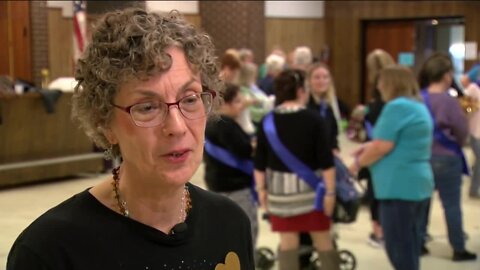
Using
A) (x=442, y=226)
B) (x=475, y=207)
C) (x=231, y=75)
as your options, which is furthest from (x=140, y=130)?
(x=475, y=207)

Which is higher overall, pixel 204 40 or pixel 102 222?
pixel 204 40

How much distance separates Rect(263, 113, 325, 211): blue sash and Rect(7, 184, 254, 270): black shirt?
8.57 ft

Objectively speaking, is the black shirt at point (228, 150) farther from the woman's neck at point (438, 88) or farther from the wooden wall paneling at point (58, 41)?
the wooden wall paneling at point (58, 41)

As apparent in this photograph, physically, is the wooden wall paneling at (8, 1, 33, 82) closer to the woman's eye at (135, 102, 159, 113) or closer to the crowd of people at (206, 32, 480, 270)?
the crowd of people at (206, 32, 480, 270)

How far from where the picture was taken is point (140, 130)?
1366 millimetres

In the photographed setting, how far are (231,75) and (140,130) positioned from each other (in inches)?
172

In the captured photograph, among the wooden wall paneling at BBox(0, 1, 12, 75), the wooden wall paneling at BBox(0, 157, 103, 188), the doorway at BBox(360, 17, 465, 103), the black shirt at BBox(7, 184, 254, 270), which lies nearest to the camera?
the black shirt at BBox(7, 184, 254, 270)

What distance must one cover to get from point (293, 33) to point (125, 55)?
14748mm

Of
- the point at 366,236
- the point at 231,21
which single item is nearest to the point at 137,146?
the point at 366,236

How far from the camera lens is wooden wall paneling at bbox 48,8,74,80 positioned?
11430mm

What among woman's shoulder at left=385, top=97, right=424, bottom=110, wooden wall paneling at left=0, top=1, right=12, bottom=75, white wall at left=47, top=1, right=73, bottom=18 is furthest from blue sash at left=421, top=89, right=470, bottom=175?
white wall at left=47, top=1, right=73, bottom=18

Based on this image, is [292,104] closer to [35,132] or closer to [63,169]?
[63,169]

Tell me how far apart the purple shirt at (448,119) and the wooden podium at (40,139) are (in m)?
Answer: 3.66

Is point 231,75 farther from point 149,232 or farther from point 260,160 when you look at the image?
point 149,232
